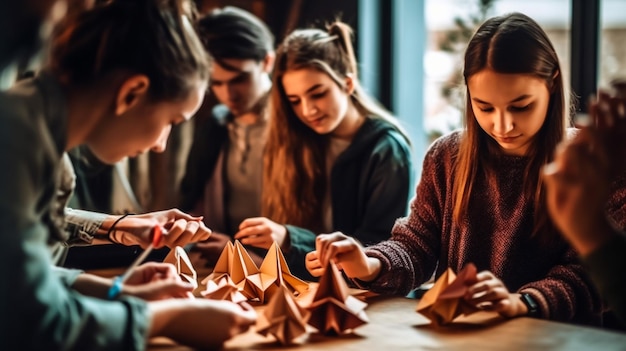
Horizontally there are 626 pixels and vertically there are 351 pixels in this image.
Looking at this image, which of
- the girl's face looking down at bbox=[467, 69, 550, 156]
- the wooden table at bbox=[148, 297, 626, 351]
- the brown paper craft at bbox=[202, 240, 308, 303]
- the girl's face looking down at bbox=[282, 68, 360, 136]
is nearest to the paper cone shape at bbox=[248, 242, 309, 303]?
the brown paper craft at bbox=[202, 240, 308, 303]

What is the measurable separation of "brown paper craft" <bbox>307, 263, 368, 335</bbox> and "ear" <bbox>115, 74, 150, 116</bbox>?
1.29 feet

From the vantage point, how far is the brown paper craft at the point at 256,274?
1521 mm

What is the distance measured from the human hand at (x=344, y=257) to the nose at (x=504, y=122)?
13.0 inches

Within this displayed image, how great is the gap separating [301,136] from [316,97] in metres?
0.15

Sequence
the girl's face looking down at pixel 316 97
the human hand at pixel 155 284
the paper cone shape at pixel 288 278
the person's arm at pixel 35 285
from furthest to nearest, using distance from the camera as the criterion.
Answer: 1. the girl's face looking down at pixel 316 97
2. the paper cone shape at pixel 288 278
3. the human hand at pixel 155 284
4. the person's arm at pixel 35 285

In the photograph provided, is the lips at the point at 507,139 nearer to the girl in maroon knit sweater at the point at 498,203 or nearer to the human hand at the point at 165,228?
the girl in maroon knit sweater at the point at 498,203

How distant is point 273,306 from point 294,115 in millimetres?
1091

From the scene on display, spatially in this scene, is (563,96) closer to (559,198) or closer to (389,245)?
(389,245)

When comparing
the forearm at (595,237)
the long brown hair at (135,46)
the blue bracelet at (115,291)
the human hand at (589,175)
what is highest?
the long brown hair at (135,46)

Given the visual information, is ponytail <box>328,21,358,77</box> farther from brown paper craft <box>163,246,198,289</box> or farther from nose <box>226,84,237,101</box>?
brown paper craft <box>163,246,198,289</box>

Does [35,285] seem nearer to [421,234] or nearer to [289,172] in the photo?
[421,234]

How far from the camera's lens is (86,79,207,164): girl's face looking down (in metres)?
1.16

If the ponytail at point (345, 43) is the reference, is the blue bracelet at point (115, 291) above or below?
below

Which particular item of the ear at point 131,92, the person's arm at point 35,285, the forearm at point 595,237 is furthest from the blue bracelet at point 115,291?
the forearm at point 595,237
